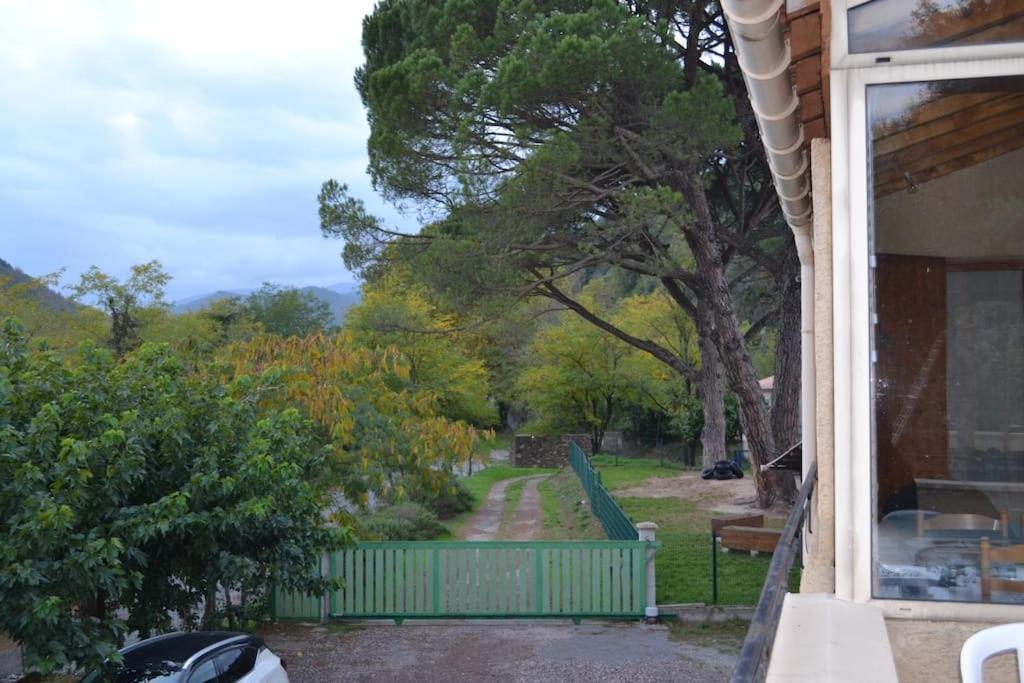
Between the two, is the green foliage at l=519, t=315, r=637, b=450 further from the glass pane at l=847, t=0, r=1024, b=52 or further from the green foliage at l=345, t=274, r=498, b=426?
the glass pane at l=847, t=0, r=1024, b=52

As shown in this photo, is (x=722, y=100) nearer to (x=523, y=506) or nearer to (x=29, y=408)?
(x=29, y=408)

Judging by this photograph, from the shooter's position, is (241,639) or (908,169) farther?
(241,639)

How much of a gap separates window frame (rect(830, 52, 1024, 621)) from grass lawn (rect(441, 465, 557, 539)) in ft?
69.5

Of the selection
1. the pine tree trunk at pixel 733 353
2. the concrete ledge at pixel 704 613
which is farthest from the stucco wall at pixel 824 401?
the pine tree trunk at pixel 733 353

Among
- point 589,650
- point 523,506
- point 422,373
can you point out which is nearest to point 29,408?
point 589,650

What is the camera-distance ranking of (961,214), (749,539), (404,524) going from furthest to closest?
(404,524) < (749,539) < (961,214)

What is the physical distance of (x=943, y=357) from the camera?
375 centimetres

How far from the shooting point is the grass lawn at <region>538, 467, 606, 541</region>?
23281mm

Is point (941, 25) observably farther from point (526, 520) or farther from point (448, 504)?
point (448, 504)

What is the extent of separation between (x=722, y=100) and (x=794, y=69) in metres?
13.2

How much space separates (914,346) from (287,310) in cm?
6990

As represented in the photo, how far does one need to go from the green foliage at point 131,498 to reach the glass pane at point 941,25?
6.57m

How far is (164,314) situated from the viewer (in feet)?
163

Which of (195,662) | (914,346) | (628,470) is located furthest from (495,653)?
(628,470)
